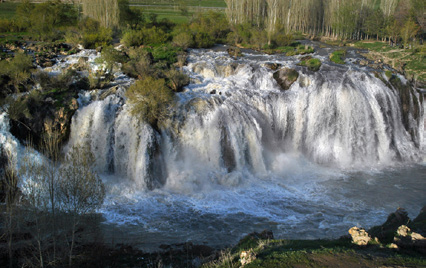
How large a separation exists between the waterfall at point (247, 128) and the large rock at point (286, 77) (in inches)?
14.7

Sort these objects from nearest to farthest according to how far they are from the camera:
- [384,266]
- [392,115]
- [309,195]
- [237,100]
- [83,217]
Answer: [384,266], [83,217], [309,195], [237,100], [392,115]

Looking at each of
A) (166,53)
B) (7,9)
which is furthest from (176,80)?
(7,9)

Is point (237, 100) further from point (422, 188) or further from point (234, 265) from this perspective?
point (234, 265)

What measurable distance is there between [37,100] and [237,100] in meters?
11.0

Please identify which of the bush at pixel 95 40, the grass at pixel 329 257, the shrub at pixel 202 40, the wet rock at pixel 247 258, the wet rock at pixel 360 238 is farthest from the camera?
the shrub at pixel 202 40

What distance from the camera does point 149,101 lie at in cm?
1853

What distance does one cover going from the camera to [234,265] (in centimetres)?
904

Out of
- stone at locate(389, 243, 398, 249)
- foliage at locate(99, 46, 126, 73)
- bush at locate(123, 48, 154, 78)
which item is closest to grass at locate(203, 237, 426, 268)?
stone at locate(389, 243, 398, 249)

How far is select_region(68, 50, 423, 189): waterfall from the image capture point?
60.1ft

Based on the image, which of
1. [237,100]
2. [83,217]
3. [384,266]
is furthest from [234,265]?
[237,100]

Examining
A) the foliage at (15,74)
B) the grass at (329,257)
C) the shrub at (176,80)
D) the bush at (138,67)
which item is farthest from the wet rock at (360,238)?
the foliage at (15,74)

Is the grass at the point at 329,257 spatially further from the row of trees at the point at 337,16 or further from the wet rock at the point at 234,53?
the row of trees at the point at 337,16

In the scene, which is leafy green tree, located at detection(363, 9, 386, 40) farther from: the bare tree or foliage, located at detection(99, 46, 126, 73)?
the bare tree

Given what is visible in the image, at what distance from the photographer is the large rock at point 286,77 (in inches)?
909
